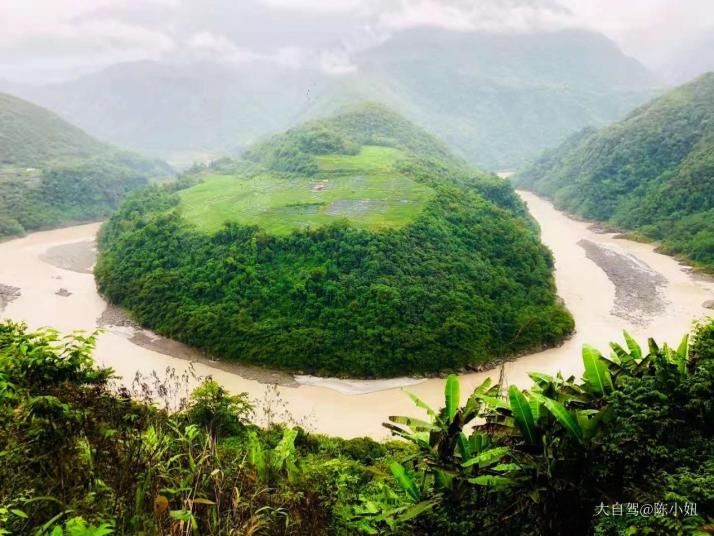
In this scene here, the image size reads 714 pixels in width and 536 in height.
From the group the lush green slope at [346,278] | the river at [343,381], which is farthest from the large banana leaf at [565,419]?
the lush green slope at [346,278]

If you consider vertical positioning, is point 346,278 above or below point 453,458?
above

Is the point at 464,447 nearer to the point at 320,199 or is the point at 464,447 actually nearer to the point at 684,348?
the point at 684,348

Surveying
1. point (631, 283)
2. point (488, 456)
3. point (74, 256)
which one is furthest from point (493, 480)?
point (74, 256)

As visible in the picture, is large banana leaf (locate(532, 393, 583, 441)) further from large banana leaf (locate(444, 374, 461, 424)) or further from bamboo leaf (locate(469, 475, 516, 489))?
large banana leaf (locate(444, 374, 461, 424))

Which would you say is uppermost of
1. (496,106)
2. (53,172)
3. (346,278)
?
(496,106)

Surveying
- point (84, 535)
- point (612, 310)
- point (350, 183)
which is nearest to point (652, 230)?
point (612, 310)

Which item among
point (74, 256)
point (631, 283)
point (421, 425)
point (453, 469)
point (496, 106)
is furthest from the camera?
point (496, 106)
